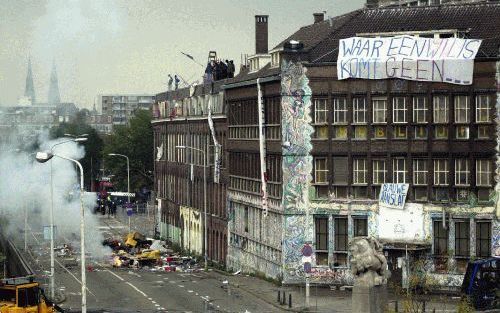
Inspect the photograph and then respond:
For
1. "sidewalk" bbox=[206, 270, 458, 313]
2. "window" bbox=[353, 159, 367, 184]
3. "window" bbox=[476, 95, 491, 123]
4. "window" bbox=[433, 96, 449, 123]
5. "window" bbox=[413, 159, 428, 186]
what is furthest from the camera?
"window" bbox=[353, 159, 367, 184]

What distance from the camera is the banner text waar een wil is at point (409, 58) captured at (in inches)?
3745

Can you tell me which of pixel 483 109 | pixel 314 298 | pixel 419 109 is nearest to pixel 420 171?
pixel 419 109

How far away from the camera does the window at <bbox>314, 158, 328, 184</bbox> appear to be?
100m

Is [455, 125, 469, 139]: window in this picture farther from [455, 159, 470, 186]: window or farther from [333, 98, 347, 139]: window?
[333, 98, 347, 139]: window

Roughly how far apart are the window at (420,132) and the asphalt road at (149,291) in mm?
14292

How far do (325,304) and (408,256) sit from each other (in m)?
9.75

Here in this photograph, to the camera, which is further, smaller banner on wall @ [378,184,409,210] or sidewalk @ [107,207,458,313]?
smaller banner on wall @ [378,184,409,210]

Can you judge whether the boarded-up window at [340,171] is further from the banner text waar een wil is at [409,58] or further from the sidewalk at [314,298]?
the sidewalk at [314,298]

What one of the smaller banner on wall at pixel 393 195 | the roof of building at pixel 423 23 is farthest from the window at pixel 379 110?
the smaller banner on wall at pixel 393 195

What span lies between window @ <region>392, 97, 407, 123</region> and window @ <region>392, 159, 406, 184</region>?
101 inches

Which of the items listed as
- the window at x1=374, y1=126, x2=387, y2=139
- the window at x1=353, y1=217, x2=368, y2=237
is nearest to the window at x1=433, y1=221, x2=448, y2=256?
the window at x1=353, y1=217, x2=368, y2=237

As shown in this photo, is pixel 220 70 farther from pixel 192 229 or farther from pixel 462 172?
pixel 462 172

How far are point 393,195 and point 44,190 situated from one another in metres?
67.4

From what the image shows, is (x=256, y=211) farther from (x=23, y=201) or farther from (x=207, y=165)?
(x=23, y=201)
